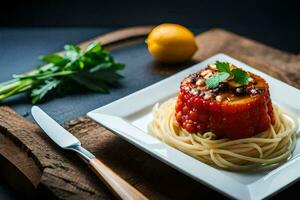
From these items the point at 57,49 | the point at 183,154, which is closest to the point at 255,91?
the point at 183,154

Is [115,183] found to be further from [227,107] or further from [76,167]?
[227,107]

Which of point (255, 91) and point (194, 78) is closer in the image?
point (255, 91)

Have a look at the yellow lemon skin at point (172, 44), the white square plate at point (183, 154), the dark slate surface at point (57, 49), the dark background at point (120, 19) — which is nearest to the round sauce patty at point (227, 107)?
the white square plate at point (183, 154)

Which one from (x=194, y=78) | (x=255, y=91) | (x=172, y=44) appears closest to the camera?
(x=255, y=91)

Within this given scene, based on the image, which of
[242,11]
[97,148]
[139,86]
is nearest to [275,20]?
[242,11]

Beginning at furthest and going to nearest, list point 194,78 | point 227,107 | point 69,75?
1. point 69,75
2. point 194,78
3. point 227,107
